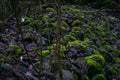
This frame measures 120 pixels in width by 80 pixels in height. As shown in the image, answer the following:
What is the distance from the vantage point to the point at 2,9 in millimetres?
4684

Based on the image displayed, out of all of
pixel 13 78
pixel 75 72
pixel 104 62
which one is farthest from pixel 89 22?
pixel 13 78

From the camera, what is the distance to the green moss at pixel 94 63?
3994 millimetres

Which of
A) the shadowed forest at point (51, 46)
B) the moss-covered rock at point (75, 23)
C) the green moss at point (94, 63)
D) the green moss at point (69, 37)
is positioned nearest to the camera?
the shadowed forest at point (51, 46)

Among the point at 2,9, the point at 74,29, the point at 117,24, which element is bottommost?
the point at 117,24

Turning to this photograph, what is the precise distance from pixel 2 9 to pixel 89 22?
2440mm

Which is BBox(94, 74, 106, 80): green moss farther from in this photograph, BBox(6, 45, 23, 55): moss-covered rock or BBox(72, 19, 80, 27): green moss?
BBox(72, 19, 80, 27): green moss

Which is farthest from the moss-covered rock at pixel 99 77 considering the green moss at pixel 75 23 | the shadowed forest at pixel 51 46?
the green moss at pixel 75 23

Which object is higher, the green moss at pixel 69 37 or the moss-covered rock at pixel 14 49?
the moss-covered rock at pixel 14 49

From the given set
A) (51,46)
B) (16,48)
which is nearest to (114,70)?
(51,46)

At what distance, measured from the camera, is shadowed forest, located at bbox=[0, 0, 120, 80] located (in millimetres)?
3291

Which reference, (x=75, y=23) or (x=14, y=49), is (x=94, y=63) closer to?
(x=14, y=49)

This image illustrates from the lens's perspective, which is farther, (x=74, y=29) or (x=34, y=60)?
(x=74, y=29)

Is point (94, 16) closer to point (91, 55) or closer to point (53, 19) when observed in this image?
point (53, 19)

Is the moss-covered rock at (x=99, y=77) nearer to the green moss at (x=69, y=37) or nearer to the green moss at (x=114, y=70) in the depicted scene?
the green moss at (x=114, y=70)
